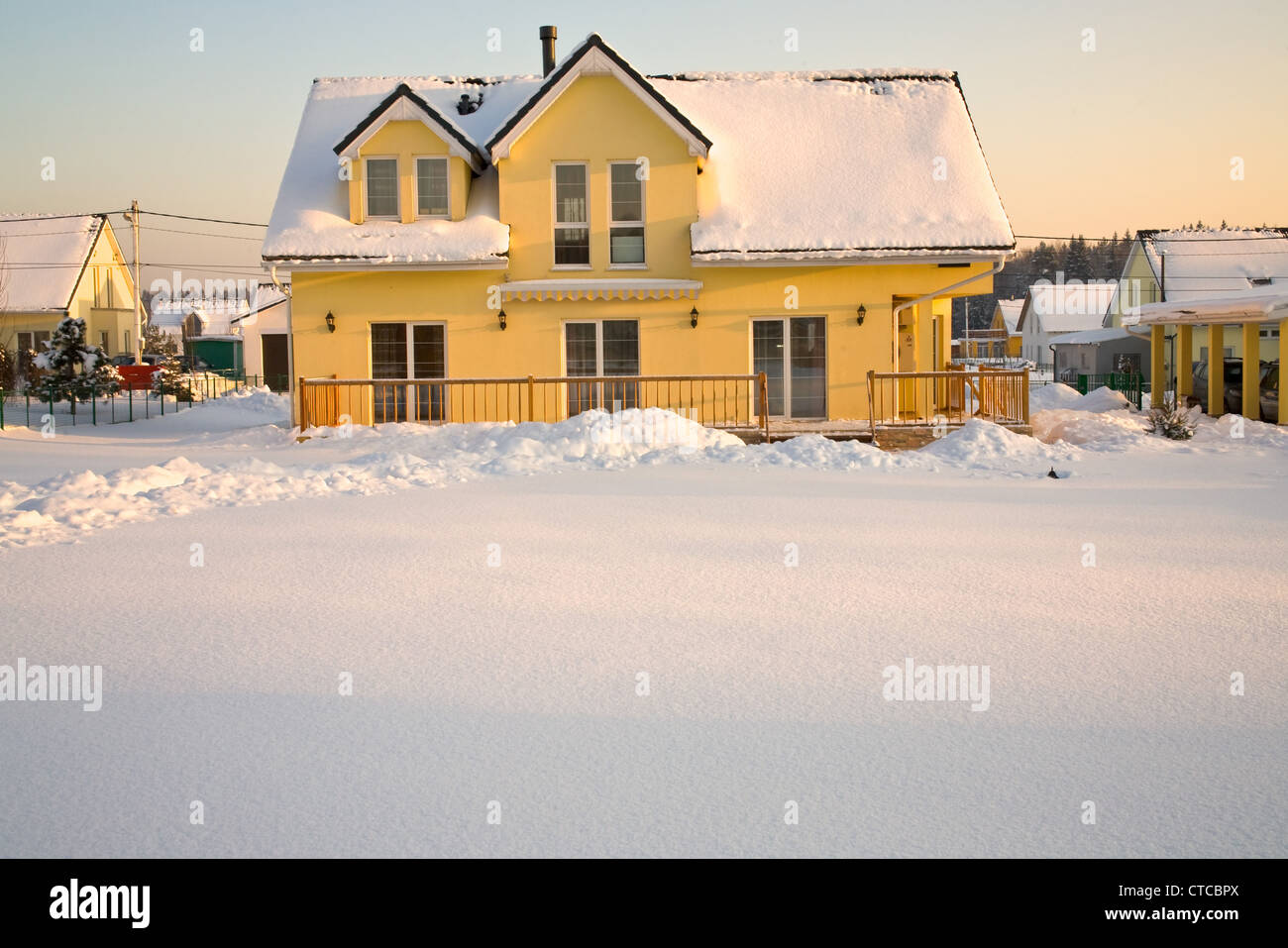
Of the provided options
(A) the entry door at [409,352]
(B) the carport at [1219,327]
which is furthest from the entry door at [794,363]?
(B) the carport at [1219,327]

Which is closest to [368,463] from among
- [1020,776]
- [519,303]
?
[519,303]

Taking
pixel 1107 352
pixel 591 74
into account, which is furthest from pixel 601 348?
pixel 1107 352

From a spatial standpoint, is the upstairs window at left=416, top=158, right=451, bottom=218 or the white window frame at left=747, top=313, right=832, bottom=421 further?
the upstairs window at left=416, top=158, right=451, bottom=218

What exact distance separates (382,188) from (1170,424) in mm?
16680

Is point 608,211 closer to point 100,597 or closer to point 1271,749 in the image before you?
point 100,597

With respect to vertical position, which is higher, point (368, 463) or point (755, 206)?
point (755, 206)

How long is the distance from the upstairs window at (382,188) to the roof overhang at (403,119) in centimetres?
53

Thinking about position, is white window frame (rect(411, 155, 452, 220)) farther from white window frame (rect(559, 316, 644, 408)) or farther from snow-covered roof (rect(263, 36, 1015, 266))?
white window frame (rect(559, 316, 644, 408))

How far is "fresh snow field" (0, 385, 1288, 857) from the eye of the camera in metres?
4.66

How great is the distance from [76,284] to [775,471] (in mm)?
50731

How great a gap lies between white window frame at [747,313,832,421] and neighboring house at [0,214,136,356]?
1676 inches

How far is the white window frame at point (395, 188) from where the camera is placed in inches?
904

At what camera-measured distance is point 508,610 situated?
8.20 m

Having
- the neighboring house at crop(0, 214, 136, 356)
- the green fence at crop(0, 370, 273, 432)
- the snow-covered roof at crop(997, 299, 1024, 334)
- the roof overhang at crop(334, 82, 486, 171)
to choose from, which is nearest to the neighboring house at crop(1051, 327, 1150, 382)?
the snow-covered roof at crop(997, 299, 1024, 334)
